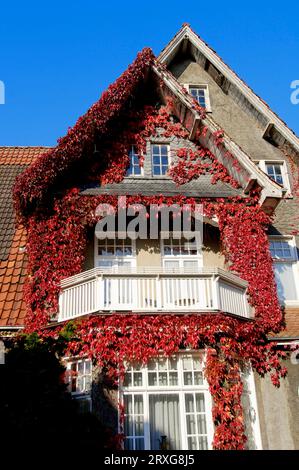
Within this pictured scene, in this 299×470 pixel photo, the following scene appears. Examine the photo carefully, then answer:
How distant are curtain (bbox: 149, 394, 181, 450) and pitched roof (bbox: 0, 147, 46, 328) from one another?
3984mm

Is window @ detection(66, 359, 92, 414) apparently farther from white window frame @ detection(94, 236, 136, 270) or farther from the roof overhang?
the roof overhang

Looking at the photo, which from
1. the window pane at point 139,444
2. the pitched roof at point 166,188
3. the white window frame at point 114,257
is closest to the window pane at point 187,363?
the window pane at point 139,444

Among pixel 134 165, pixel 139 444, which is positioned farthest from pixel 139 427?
pixel 134 165

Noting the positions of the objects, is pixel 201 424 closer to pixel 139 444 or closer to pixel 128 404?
pixel 139 444

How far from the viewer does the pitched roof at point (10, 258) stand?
12.4 metres

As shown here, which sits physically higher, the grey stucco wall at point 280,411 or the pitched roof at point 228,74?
the pitched roof at point 228,74

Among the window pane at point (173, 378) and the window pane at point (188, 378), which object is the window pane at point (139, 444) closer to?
the window pane at point (173, 378)

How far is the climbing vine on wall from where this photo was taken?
11.3m

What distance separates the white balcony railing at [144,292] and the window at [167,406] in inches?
53.1

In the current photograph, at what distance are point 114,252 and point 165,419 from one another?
5.29 m

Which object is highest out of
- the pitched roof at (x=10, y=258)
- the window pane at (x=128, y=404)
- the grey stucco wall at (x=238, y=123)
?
the grey stucco wall at (x=238, y=123)

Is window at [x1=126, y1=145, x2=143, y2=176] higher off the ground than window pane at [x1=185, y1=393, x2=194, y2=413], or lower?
higher

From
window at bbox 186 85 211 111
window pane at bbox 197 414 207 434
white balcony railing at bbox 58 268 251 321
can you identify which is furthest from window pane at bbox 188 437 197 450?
window at bbox 186 85 211 111

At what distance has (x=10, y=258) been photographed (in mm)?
14008
